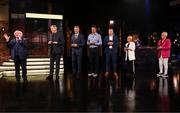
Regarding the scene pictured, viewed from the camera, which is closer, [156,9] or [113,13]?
[113,13]

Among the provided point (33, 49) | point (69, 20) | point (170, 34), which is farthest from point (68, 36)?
point (170, 34)

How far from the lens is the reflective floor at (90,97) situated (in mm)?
6961

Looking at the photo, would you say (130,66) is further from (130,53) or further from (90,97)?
(90,97)

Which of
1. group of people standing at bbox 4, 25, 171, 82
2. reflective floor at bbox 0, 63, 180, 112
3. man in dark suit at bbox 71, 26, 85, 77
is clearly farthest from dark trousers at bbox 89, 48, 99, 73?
reflective floor at bbox 0, 63, 180, 112

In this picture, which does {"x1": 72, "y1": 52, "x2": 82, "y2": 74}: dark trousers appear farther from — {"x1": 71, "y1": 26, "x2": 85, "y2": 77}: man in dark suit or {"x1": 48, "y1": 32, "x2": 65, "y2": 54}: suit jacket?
{"x1": 48, "y1": 32, "x2": 65, "y2": 54}: suit jacket

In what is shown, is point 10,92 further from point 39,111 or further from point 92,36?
point 92,36

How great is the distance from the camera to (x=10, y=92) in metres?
9.08

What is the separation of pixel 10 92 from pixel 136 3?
42.1 ft

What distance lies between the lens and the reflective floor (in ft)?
22.8

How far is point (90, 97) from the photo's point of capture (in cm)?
821

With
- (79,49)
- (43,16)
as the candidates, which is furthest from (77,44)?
(43,16)

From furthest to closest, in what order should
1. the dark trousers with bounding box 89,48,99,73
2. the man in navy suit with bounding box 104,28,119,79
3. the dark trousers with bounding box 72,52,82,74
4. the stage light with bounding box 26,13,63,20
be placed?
the stage light with bounding box 26,13,63,20 < the dark trousers with bounding box 89,48,99,73 < the dark trousers with bounding box 72,52,82,74 < the man in navy suit with bounding box 104,28,119,79

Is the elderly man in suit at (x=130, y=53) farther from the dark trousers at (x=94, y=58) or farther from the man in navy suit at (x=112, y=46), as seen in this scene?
the dark trousers at (x=94, y=58)

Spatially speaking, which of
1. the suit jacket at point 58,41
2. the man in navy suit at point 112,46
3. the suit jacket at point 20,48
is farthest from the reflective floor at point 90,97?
the man in navy suit at point 112,46
